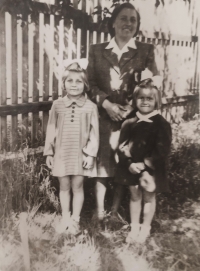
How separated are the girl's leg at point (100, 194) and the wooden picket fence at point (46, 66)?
13.8 inches

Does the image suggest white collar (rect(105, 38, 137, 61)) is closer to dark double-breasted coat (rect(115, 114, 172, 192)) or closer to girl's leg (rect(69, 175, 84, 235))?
dark double-breasted coat (rect(115, 114, 172, 192))

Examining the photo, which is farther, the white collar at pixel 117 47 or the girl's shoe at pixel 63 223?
the girl's shoe at pixel 63 223

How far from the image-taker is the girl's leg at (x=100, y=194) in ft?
5.42

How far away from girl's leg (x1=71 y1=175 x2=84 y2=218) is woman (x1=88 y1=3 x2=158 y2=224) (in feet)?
0.36

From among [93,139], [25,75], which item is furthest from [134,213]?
[25,75]

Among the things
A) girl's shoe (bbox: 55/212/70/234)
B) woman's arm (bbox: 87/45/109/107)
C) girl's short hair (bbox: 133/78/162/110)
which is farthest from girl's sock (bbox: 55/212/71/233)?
girl's short hair (bbox: 133/78/162/110)

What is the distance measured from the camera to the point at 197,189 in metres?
1.54

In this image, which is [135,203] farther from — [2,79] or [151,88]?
[2,79]

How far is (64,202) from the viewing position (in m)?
1.70

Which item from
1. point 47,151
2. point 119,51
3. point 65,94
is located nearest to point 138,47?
point 119,51

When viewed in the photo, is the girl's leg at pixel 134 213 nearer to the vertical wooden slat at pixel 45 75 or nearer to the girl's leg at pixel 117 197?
the girl's leg at pixel 117 197

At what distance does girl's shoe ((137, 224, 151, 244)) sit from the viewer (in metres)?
1.62

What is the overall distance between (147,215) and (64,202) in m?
0.42

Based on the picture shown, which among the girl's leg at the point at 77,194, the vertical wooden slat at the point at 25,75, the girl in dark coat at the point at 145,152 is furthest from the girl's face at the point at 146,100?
the vertical wooden slat at the point at 25,75
